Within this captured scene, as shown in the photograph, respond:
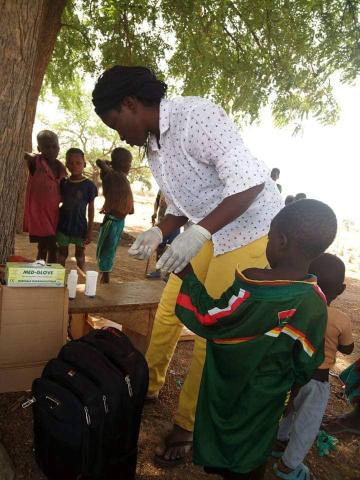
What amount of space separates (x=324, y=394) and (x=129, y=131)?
1.61 metres

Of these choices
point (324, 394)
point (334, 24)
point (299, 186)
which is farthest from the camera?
point (299, 186)

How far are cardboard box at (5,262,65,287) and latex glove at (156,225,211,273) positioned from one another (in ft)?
2.55

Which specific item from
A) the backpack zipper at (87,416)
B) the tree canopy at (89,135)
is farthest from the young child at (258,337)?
the tree canopy at (89,135)

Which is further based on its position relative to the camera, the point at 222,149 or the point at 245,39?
the point at 245,39

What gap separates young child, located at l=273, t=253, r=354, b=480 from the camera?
1856 mm

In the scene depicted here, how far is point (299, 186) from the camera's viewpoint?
105 ft

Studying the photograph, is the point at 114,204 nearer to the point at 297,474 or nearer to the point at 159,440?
the point at 159,440

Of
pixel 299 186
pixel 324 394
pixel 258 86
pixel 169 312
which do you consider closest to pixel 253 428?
pixel 324 394

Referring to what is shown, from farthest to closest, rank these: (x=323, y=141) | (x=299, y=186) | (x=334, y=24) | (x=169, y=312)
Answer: (x=323, y=141)
(x=299, y=186)
(x=334, y=24)
(x=169, y=312)

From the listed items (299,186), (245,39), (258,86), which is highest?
(245,39)

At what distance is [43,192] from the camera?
4.02m

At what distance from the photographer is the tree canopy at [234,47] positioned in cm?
541

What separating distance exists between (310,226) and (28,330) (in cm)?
152

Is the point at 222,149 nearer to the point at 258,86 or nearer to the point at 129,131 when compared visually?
the point at 129,131
